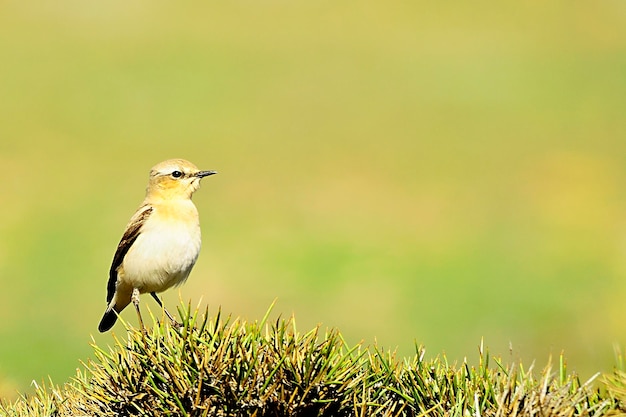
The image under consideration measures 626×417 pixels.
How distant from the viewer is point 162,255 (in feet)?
21.2

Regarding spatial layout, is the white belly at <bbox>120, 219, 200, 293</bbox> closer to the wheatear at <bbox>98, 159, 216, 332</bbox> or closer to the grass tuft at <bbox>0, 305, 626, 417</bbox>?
the wheatear at <bbox>98, 159, 216, 332</bbox>

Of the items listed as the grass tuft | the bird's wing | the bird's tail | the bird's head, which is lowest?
the grass tuft

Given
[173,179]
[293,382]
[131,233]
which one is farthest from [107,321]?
[293,382]

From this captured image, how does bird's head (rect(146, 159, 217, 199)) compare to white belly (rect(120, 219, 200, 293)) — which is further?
bird's head (rect(146, 159, 217, 199))

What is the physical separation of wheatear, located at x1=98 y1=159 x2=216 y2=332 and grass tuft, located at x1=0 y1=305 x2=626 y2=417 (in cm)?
297

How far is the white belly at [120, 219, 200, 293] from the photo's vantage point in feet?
21.2

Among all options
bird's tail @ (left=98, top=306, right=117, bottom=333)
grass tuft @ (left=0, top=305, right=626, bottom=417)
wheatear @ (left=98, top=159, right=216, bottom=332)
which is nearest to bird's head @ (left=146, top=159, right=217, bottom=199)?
wheatear @ (left=98, top=159, right=216, bottom=332)

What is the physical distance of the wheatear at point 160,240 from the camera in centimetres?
649

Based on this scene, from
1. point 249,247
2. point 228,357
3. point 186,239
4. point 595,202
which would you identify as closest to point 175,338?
point 228,357

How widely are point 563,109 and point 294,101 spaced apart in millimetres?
7732

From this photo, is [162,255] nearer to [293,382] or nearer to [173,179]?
[173,179]

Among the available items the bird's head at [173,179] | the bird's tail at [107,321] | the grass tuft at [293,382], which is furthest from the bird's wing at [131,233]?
the grass tuft at [293,382]

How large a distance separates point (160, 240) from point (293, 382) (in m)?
3.51

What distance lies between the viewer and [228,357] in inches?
129
